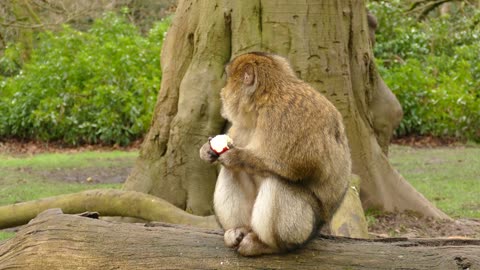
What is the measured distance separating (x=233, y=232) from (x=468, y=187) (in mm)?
7194

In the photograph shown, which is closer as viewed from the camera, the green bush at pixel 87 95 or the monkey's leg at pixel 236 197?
the monkey's leg at pixel 236 197

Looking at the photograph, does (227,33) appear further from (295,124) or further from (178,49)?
(295,124)

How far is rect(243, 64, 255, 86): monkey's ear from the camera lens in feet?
15.6

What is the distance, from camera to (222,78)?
310 inches

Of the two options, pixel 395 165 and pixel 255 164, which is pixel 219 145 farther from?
pixel 395 165

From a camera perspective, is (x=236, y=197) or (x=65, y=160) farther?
(x=65, y=160)

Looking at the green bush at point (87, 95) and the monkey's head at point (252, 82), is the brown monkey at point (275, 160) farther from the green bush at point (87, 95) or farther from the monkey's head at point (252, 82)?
the green bush at point (87, 95)

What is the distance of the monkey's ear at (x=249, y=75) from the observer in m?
4.76

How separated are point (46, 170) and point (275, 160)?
9330 millimetres

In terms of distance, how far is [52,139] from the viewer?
16.6m

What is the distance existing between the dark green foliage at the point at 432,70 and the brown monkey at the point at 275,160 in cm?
1186

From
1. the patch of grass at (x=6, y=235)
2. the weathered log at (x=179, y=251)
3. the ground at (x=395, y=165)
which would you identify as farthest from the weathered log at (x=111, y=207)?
the weathered log at (x=179, y=251)

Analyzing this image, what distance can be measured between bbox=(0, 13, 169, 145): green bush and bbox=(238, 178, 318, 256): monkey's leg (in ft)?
37.3

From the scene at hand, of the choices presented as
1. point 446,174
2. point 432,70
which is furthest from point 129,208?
point 432,70
